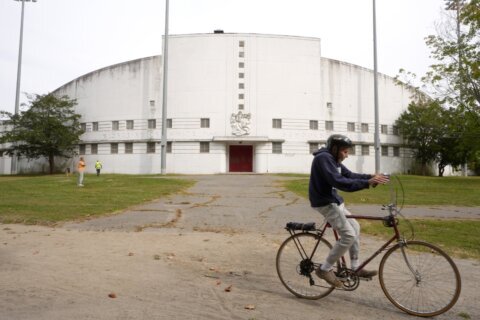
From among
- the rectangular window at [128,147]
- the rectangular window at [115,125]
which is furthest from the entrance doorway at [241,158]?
the rectangular window at [115,125]

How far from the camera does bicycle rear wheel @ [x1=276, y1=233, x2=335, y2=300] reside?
4121 mm

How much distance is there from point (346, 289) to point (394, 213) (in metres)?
0.98

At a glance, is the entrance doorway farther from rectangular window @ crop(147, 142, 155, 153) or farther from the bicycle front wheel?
the bicycle front wheel

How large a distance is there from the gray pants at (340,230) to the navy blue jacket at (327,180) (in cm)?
8

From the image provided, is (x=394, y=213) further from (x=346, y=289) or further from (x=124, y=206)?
(x=124, y=206)

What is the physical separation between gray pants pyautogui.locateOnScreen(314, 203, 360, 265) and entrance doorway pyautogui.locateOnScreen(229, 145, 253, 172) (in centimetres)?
3222

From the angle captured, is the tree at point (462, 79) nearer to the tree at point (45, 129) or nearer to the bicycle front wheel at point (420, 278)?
the bicycle front wheel at point (420, 278)

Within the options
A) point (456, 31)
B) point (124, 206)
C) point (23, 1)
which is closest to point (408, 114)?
point (456, 31)

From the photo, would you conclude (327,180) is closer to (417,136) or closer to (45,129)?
(45,129)

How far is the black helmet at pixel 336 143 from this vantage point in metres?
3.89

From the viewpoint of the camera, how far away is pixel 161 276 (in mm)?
4734

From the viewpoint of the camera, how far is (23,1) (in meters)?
41.4

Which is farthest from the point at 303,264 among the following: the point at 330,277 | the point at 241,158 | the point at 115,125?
the point at 115,125

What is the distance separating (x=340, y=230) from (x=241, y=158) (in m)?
32.4
